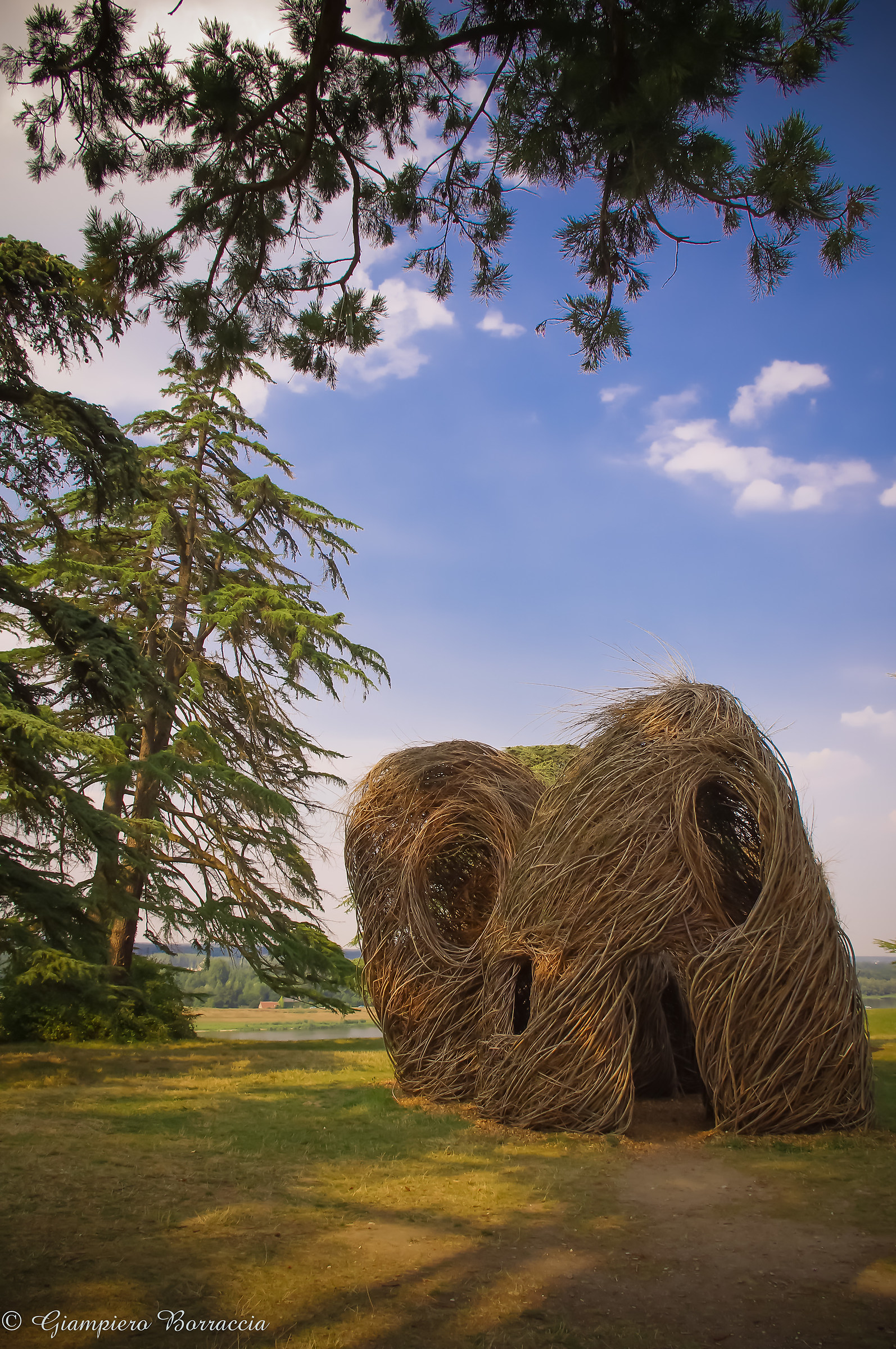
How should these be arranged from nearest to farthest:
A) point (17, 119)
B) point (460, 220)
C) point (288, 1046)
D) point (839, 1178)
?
point (17, 119) < point (839, 1178) < point (460, 220) < point (288, 1046)

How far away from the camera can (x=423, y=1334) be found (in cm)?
263

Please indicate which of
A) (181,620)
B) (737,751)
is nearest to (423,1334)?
(737,751)

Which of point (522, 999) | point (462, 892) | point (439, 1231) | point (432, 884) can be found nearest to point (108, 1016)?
point (432, 884)

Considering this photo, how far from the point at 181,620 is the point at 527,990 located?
8.74 metres

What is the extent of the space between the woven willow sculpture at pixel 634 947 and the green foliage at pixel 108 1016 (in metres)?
3.30

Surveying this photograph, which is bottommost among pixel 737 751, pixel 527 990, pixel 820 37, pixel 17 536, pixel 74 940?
pixel 527 990

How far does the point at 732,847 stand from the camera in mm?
7082

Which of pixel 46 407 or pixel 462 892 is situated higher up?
pixel 46 407

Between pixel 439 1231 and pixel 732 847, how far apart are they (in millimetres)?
4490

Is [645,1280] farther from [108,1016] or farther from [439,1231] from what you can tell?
[108,1016]

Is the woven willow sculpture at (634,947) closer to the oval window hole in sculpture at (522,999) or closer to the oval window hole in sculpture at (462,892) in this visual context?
the oval window hole in sculpture at (522,999)

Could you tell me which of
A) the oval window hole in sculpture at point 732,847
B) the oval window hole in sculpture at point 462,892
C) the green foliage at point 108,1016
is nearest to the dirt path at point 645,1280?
the oval window hole in sculpture at point 732,847

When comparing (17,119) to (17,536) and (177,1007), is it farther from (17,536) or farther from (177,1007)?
(177,1007)

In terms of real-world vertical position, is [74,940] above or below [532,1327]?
above
